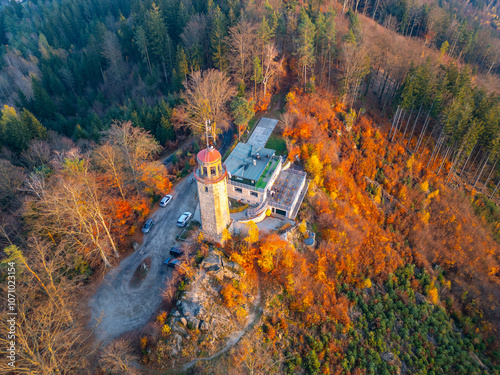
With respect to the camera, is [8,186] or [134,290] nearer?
[134,290]

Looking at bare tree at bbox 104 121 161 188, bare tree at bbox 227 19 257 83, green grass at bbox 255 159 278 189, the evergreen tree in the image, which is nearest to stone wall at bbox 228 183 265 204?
green grass at bbox 255 159 278 189

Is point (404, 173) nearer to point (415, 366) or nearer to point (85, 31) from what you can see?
point (415, 366)

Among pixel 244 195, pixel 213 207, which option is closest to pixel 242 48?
pixel 244 195

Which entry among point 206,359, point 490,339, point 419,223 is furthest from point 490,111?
point 206,359

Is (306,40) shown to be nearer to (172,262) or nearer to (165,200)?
(165,200)

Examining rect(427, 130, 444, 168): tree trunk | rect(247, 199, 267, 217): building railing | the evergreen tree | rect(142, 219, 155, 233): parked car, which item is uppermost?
the evergreen tree

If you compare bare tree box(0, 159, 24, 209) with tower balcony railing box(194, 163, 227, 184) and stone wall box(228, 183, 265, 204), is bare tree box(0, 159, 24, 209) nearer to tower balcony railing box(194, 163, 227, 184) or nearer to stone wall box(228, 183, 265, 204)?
Answer: tower balcony railing box(194, 163, 227, 184)
